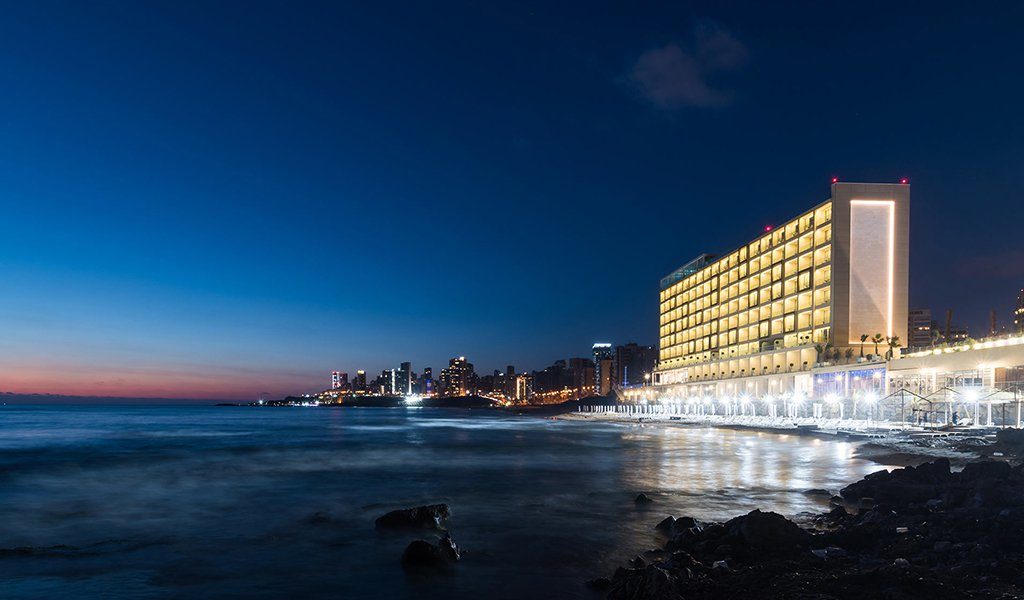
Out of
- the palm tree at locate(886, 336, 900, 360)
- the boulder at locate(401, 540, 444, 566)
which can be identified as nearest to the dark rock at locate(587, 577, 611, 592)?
the boulder at locate(401, 540, 444, 566)

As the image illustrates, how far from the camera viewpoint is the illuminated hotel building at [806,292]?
10194 centimetres

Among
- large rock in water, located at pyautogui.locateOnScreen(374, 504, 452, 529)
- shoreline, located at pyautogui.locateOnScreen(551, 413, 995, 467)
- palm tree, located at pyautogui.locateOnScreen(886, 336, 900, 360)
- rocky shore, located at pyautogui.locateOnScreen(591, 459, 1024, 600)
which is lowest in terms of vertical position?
shoreline, located at pyautogui.locateOnScreen(551, 413, 995, 467)

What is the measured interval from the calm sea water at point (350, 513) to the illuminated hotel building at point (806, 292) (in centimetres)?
6022

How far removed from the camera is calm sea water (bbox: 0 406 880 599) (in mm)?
15375

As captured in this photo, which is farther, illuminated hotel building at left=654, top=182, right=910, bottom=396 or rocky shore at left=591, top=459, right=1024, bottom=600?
illuminated hotel building at left=654, top=182, right=910, bottom=396

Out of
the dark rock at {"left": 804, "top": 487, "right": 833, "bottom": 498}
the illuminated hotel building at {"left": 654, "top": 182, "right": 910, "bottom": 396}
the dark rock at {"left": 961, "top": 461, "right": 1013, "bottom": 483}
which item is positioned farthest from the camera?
the illuminated hotel building at {"left": 654, "top": 182, "right": 910, "bottom": 396}

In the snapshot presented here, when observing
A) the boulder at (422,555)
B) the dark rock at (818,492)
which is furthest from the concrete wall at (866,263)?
the boulder at (422,555)

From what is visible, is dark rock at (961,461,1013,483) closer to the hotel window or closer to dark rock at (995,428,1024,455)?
dark rock at (995,428,1024,455)

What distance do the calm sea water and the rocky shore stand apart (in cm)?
217

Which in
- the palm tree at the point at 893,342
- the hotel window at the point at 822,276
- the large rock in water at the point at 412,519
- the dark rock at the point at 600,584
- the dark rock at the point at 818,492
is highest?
the hotel window at the point at 822,276

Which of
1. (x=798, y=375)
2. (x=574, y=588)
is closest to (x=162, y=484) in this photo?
(x=574, y=588)

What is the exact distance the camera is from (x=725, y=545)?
14.2 meters

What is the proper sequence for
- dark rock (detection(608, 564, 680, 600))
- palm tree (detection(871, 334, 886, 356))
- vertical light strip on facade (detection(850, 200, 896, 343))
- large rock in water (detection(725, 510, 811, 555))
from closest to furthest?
dark rock (detection(608, 564, 680, 600)), large rock in water (detection(725, 510, 811, 555)), palm tree (detection(871, 334, 886, 356)), vertical light strip on facade (detection(850, 200, 896, 343))

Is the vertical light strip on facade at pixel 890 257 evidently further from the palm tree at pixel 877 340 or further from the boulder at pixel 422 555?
the boulder at pixel 422 555
